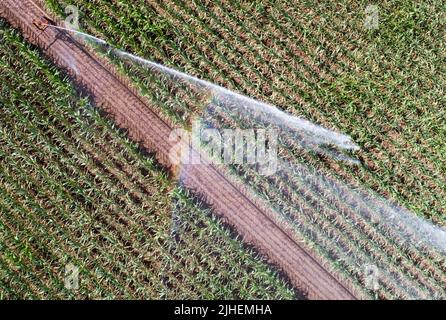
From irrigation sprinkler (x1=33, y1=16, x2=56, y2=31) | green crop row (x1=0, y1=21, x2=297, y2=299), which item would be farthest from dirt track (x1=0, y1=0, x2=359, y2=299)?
green crop row (x1=0, y1=21, x2=297, y2=299)

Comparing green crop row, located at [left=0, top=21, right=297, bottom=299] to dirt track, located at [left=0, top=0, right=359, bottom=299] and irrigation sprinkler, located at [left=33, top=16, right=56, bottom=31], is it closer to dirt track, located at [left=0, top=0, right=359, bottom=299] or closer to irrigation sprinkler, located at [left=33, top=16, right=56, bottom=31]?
dirt track, located at [left=0, top=0, right=359, bottom=299]

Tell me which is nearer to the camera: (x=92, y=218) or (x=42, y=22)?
(x=92, y=218)

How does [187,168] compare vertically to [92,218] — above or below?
above

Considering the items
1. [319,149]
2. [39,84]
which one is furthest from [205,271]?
[39,84]

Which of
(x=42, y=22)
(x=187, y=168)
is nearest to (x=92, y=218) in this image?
(x=187, y=168)

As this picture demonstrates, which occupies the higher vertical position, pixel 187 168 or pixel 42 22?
pixel 42 22

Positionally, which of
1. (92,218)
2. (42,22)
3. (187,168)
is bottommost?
(92,218)

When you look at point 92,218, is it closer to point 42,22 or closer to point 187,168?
point 187,168

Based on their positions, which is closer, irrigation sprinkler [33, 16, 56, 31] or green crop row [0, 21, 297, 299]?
green crop row [0, 21, 297, 299]
